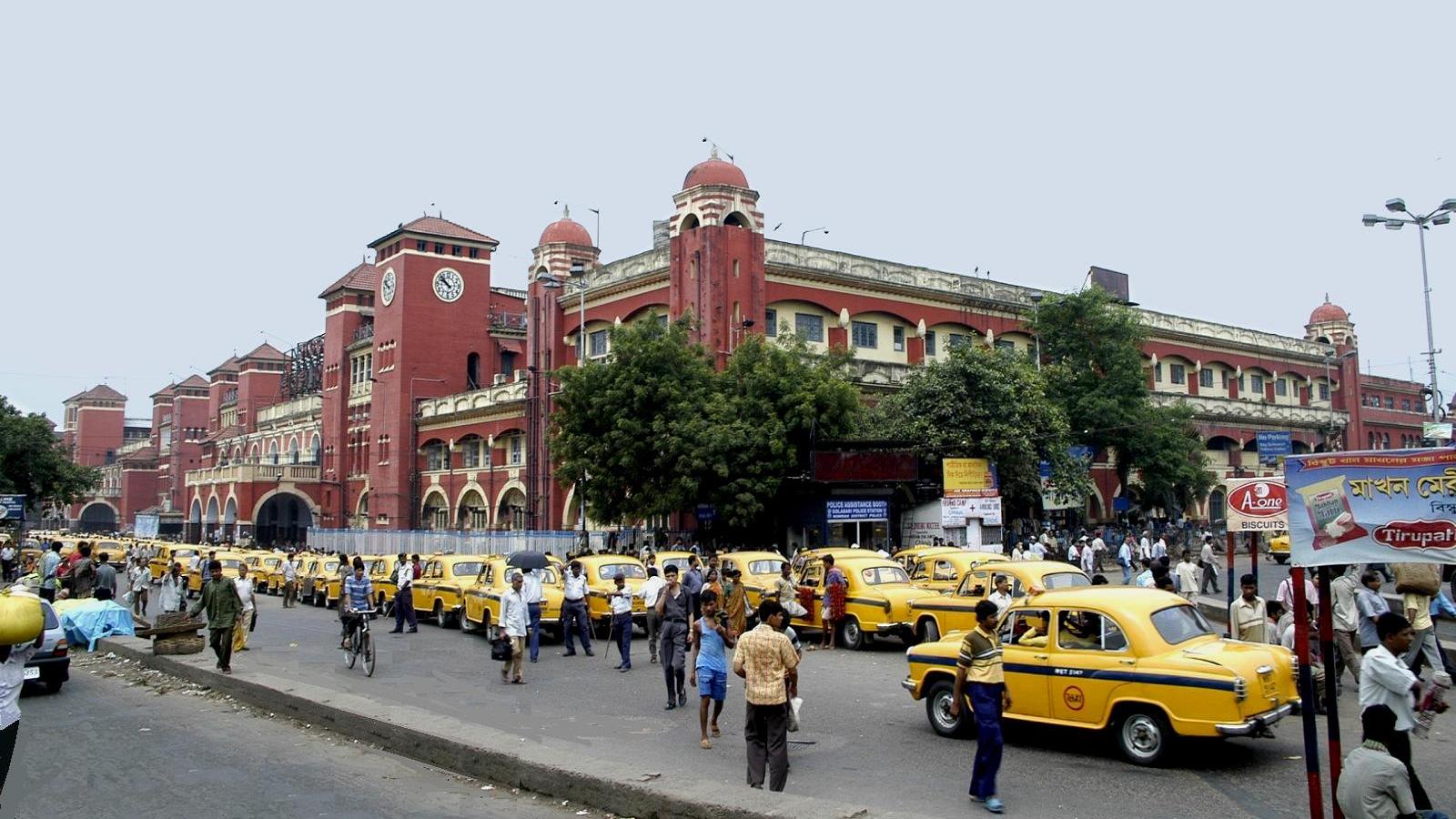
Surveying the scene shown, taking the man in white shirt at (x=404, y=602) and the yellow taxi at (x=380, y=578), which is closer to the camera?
the man in white shirt at (x=404, y=602)

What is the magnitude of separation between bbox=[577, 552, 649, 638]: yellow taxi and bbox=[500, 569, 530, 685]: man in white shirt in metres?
4.45

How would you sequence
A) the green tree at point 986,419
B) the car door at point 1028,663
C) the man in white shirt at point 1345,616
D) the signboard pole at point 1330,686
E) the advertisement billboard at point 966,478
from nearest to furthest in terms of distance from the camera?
the signboard pole at point 1330,686
the car door at point 1028,663
the man in white shirt at point 1345,616
the advertisement billboard at point 966,478
the green tree at point 986,419

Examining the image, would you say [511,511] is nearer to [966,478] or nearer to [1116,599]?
[966,478]

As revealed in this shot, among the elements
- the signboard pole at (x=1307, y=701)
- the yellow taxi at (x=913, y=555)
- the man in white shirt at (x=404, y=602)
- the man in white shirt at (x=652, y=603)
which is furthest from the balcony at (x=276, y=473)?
the signboard pole at (x=1307, y=701)

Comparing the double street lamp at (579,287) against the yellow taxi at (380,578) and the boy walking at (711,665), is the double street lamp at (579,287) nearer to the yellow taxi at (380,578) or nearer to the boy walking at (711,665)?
the yellow taxi at (380,578)

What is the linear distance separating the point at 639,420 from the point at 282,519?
40130 millimetres

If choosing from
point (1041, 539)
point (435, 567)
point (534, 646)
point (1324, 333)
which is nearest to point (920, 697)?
point (534, 646)

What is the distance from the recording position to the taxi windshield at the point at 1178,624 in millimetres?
10031

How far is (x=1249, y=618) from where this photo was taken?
12.6 m

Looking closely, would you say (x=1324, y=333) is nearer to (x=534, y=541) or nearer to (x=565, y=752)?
(x=534, y=541)

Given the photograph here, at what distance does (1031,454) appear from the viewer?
3366 cm

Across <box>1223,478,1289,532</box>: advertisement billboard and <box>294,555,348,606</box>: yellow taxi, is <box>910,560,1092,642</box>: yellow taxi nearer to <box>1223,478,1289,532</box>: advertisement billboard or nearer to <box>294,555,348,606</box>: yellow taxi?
<box>1223,478,1289,532</box>: advertisement billboard

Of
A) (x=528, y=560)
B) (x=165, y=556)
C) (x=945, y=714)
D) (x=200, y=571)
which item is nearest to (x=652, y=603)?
(x=945, y=714)

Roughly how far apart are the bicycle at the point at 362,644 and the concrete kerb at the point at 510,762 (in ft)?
6.57
